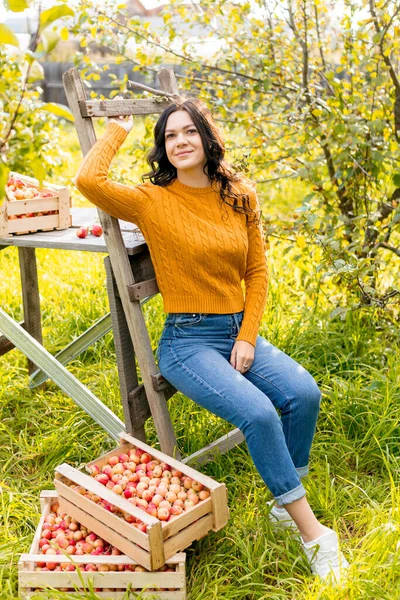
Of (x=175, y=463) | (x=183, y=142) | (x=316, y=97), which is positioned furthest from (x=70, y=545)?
(x=316, y=97)

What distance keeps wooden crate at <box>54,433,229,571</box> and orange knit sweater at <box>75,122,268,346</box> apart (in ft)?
1.74

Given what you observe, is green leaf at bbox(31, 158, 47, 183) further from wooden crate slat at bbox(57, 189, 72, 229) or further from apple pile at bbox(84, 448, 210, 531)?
wooden crate slat at bbox(57, 189, 72, 229)

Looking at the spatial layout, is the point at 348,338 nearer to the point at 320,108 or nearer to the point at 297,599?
the point at 320,108

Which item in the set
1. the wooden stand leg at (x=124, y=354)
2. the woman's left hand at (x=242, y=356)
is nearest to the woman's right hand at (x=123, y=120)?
the wooden stand leg at (x=124, y=354)

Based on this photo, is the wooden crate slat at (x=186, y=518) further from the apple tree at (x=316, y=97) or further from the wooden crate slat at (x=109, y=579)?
the apple tree at (x=316, y=97)

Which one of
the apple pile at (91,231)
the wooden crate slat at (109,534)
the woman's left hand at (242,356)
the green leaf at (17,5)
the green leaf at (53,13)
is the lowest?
the wooden crate slat at (109,534)

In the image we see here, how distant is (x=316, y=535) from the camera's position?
224 centimetres

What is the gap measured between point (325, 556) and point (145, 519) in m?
0.56

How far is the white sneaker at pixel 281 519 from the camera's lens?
238 centimetres

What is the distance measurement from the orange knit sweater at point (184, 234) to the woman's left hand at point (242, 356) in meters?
0.03

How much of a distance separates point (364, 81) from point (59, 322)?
6.49 feet

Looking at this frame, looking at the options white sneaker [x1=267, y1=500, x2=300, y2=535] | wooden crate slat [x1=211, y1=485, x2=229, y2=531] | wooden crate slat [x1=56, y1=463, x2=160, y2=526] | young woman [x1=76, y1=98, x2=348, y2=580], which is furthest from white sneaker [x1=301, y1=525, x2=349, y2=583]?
wooden crate slat [x1=56, y1=463, x2=160, y2=526]

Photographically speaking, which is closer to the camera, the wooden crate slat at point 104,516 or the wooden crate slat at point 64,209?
the wooden crate slat at point 104,516

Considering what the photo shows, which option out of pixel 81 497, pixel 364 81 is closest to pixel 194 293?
pixel 81 497
